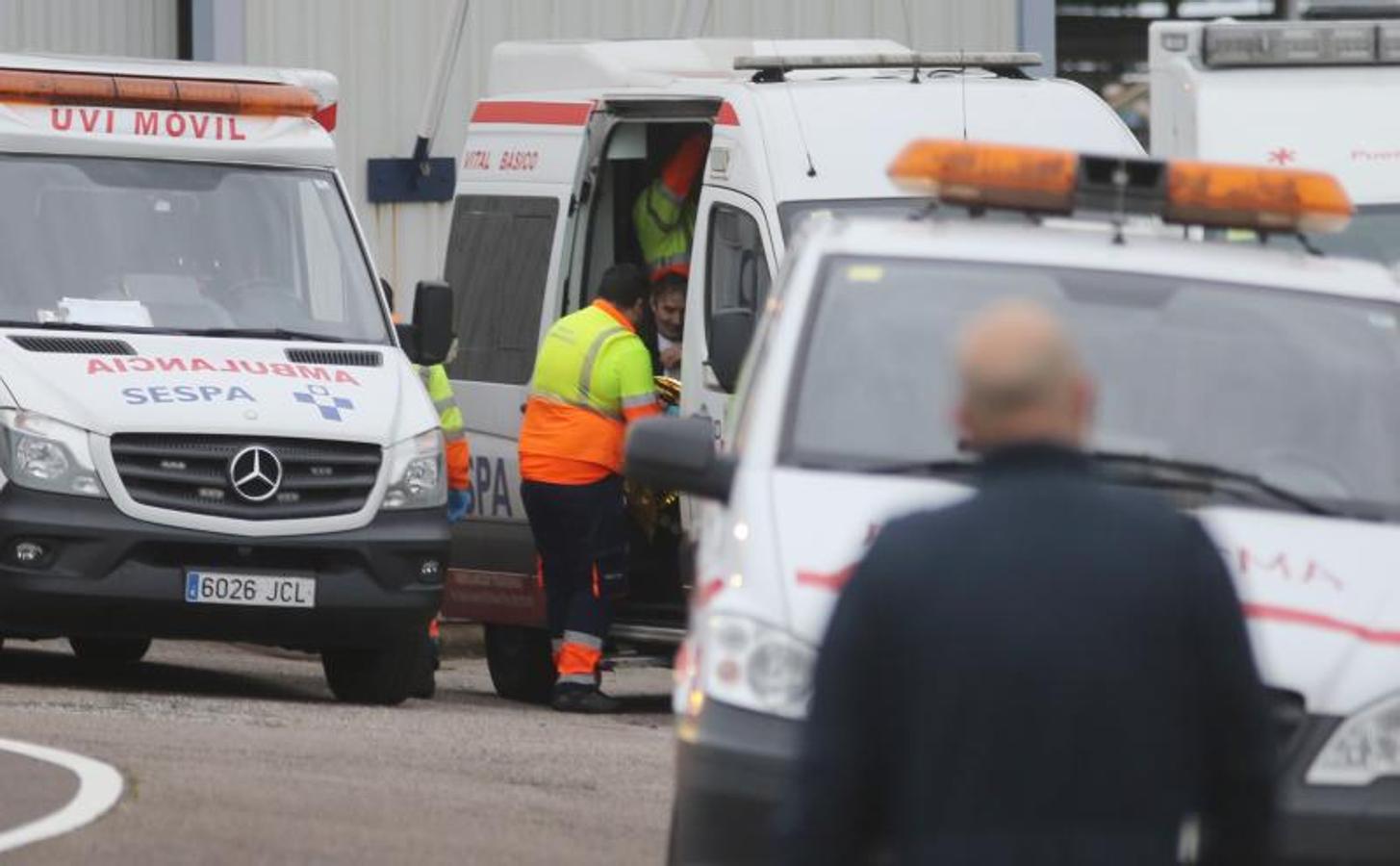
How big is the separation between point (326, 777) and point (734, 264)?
3680mm

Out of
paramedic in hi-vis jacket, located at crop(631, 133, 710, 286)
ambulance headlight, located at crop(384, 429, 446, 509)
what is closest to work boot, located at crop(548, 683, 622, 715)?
ambulance headlight, located at crop(384, 429, 446, 509)

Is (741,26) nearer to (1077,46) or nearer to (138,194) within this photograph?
(138,194)

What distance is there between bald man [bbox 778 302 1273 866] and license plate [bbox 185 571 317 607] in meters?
8.31

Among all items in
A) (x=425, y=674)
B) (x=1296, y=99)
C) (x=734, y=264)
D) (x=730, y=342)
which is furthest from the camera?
(x=1296, y=99)

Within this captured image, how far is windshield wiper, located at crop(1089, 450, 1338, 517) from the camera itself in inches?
281

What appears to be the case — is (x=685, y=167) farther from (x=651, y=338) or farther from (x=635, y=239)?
(x=651, y=338)

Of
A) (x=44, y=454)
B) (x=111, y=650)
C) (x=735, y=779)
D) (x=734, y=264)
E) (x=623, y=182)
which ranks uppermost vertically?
(x=623, y=182)

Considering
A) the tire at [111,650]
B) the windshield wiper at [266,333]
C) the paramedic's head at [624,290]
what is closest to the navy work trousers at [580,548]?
the paramedic's head at [624,290]

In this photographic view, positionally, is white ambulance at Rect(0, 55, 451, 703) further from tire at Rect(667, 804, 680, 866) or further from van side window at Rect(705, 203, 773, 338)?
tire at Rect(667, 804, 680, 866)

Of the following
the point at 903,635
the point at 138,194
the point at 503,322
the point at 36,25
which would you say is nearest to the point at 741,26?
the point at 36,25

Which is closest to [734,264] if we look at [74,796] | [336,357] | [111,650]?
[336,357]

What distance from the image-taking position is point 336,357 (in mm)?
13086

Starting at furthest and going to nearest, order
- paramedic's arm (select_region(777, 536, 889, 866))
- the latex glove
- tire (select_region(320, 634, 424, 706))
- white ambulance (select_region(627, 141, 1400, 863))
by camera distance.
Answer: the latex glove
tire (select_region(320, 634, 424, 706))
white ambulance (select_region(627, 141, 1400, 863))
paramedic's arm (select_region(777, 536, 889, 866))

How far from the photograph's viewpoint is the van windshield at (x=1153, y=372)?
7250 mm
